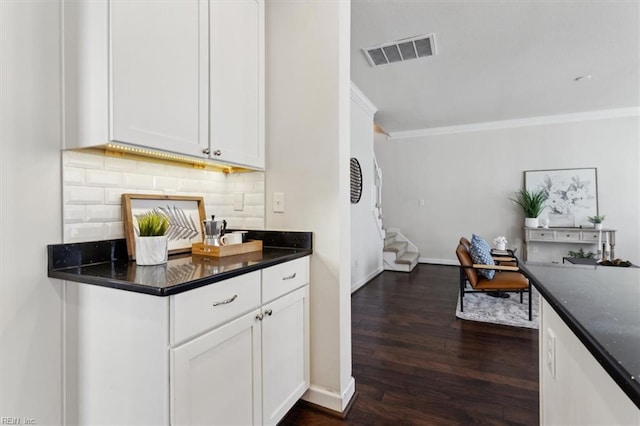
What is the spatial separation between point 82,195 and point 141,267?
383mm

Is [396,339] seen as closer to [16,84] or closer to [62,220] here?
[62,220]

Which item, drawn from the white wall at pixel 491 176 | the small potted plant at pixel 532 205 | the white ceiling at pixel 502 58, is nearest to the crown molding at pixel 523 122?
the white wall at pixel 491 176

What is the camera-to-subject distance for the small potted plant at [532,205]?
5301mm

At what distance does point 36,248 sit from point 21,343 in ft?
1.08

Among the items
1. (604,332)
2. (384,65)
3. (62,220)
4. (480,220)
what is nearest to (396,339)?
(604,332)

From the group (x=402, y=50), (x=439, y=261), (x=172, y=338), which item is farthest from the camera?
(x=439, y=261)

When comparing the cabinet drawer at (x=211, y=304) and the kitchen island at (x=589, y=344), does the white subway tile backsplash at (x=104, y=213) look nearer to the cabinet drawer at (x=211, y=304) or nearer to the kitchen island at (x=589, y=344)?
the cabinet drawer at (x=211, y=304)

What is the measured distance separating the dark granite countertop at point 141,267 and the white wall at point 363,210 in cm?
280

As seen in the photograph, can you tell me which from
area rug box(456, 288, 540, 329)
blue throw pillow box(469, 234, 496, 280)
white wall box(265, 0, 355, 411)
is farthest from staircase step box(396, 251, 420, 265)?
white wall box(265, 0, 355, 411)

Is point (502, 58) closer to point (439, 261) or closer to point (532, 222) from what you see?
point (532, 222)

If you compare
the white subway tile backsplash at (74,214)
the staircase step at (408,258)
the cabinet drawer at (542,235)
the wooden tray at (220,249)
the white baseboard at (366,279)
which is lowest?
the white baseboard at (366,279)

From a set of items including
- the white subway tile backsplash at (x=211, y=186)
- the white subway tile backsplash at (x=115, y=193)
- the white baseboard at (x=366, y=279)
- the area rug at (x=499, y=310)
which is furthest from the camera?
the white baseboard at (x=366, y=279)

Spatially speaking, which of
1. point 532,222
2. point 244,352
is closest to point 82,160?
point 244,352

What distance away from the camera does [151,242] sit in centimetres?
134
